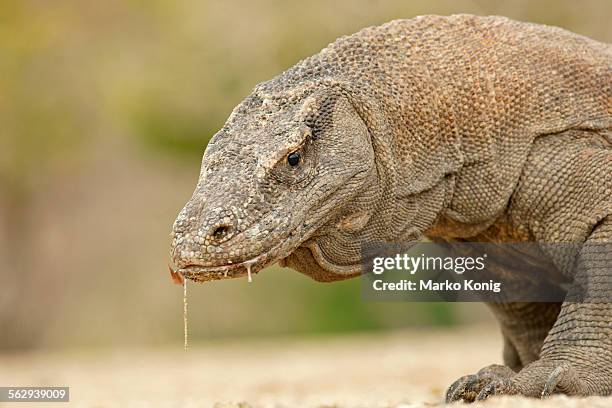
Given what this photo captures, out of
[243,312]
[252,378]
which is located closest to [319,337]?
[243,312]

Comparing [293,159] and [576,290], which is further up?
[293,159]

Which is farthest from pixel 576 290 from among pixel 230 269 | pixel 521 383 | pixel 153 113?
pixel 153 113

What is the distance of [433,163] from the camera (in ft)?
20.0

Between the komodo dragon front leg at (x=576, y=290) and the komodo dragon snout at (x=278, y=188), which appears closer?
the komodo dragon snout at (x=278, y=188)

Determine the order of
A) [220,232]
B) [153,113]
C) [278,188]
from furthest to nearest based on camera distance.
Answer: [153,113] < [278,188] < [220,232]

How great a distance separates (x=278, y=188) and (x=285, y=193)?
4 cm

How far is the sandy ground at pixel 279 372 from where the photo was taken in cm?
876

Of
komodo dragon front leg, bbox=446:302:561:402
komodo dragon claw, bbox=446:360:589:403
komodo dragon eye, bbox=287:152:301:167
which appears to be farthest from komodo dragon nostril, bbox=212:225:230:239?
komodo dragon front leg, bbox=446:302:561:402

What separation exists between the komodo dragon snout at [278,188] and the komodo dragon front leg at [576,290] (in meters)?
0.96

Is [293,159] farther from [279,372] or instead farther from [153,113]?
[153,113]

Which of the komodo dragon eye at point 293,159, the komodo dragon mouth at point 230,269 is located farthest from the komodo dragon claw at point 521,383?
the komodo dragon eye at point 293,159

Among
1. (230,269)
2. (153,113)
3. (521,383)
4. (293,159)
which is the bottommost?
(521,383)

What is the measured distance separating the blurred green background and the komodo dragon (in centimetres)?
1435

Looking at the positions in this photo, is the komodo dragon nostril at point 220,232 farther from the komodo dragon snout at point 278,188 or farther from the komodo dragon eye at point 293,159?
the komodo dragon eye at point 293,159
